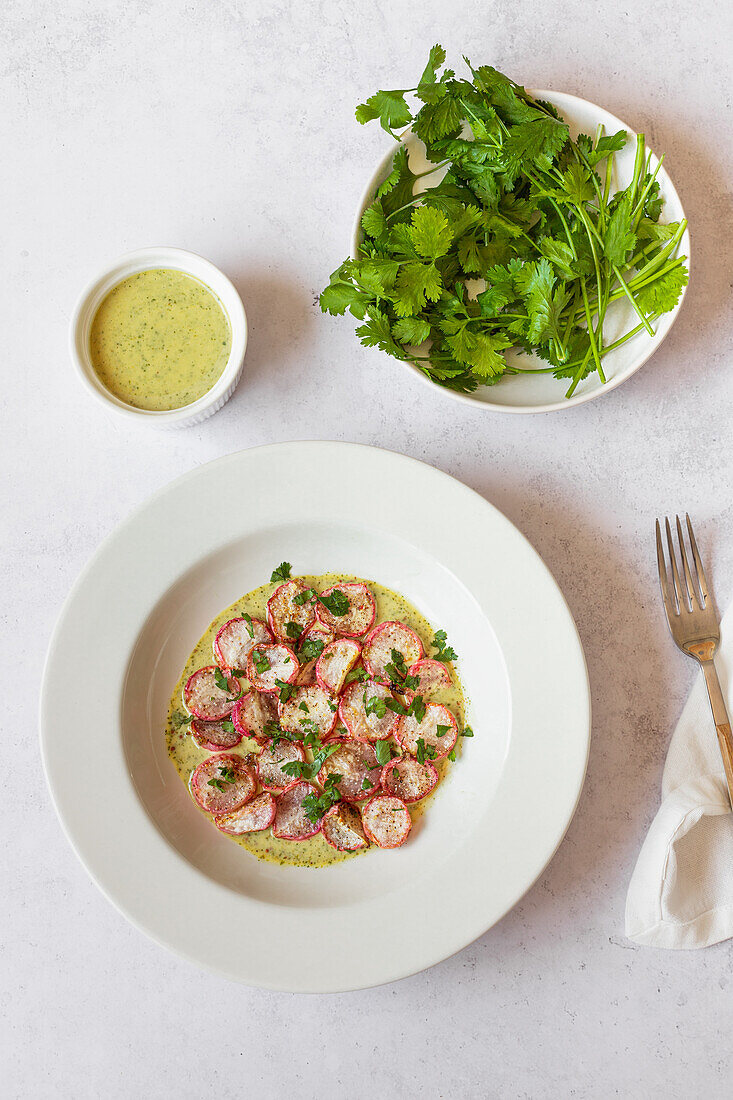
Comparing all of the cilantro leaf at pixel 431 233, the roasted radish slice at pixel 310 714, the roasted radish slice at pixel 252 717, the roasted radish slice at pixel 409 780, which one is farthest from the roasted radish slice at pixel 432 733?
the cilantro leaf at pixel 431 233

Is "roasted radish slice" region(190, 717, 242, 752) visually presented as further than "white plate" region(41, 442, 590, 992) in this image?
Yes

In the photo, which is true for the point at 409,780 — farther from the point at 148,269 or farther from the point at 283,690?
the point at 148,269

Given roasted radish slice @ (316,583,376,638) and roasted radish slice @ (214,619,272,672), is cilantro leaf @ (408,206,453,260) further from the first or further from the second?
roasted radish slice @ (214,619,272,672)

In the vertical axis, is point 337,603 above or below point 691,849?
above

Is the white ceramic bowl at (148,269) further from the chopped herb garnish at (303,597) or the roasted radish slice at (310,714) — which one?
the roasted radish slice at (310,714)

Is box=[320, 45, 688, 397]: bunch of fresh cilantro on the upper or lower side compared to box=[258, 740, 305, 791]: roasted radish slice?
upper

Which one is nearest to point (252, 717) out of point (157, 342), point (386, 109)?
point (157, 342)

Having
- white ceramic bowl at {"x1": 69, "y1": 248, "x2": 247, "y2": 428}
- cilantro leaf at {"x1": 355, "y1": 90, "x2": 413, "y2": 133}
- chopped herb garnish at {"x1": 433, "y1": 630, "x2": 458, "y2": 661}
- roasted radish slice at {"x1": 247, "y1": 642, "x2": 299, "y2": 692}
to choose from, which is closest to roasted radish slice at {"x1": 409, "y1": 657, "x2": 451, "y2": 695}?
chopped herb garnish at {"x1": 433, "y1": 630, "x2": 458, "y2": 661}
